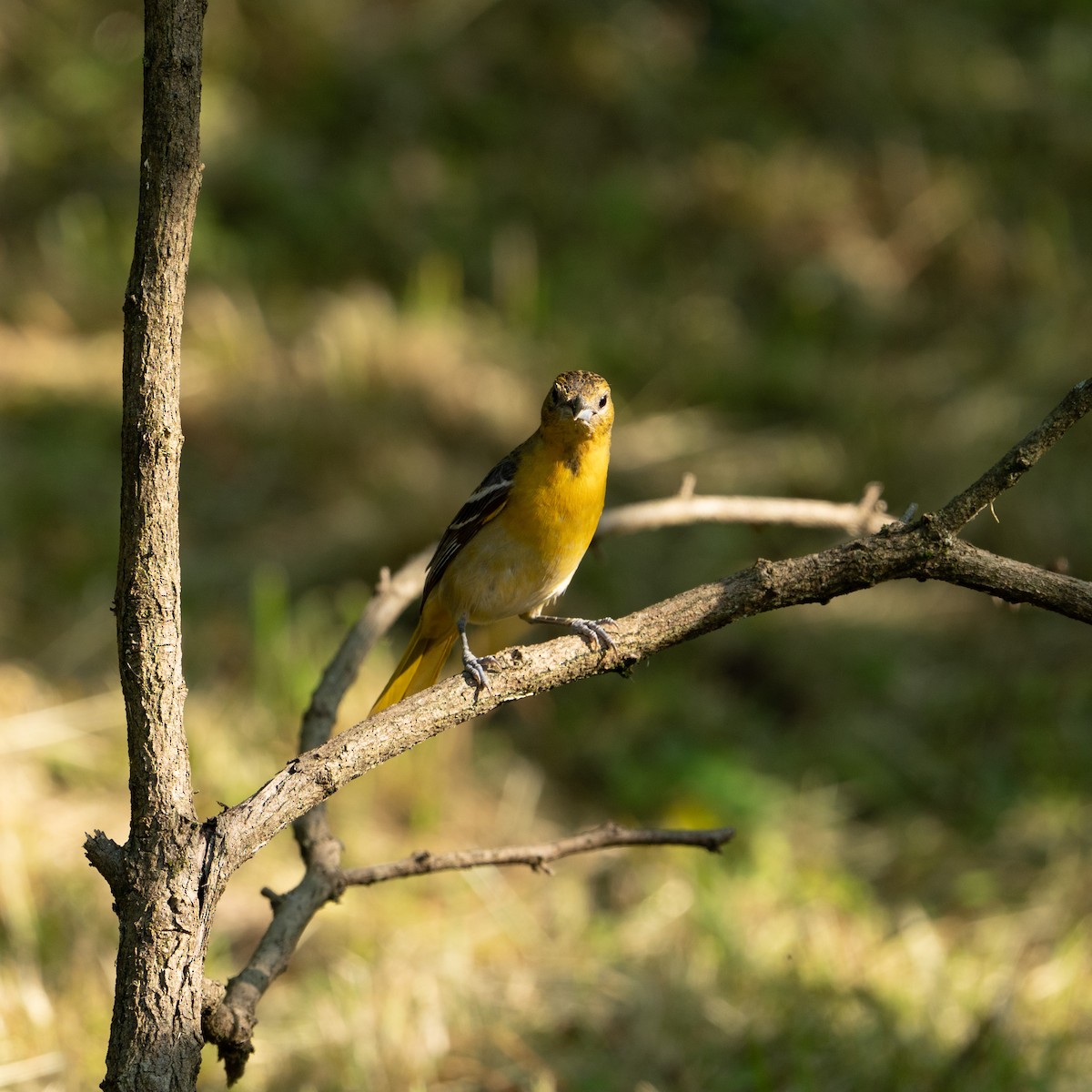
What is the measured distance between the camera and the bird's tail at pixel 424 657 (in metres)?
4.04

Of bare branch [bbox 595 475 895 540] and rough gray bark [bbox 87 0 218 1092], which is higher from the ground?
bare branch [bbox 595 475 895 540]

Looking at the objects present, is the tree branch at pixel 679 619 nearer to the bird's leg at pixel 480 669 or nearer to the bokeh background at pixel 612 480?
the bird's leg at pixel 480 669

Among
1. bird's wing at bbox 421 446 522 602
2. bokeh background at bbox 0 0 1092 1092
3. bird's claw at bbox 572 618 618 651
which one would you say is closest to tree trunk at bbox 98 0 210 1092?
bird's claw at bbox 572 618 618 651

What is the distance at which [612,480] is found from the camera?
8320 millimetres

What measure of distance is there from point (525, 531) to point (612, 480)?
4401 millimetres

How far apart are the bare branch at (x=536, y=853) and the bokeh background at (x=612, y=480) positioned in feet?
4.67

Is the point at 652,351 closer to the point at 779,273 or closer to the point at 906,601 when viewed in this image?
Result: the point at 779,273

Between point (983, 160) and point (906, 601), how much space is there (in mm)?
4996

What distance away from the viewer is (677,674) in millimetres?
7230

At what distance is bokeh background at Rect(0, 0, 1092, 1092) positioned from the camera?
15.9ft

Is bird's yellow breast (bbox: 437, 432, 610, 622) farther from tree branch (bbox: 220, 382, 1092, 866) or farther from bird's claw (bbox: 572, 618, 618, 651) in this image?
tree branch (bbox: 220, 382, 1092, 866)

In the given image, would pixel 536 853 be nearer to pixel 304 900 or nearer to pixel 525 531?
pixel 304 900

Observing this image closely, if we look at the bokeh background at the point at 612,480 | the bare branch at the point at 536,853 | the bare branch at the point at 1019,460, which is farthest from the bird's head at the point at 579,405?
the bokeh background at the point at 612,480

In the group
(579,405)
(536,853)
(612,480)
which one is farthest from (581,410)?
(612,480)
